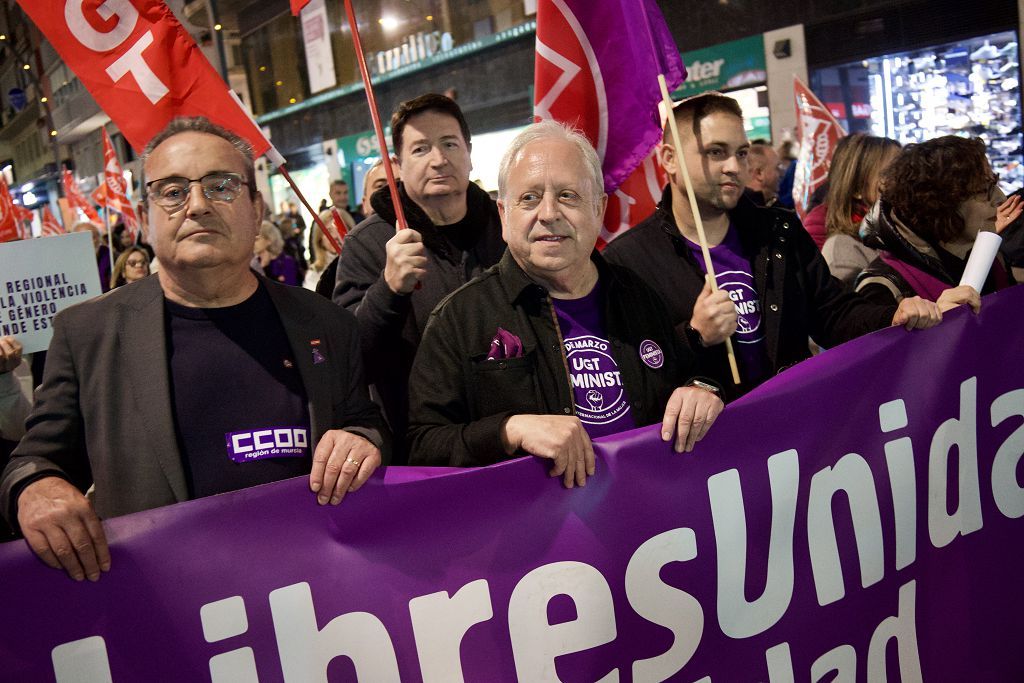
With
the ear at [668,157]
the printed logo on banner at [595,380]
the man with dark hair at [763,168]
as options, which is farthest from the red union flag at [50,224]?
the printed logo on banner at [595,380]

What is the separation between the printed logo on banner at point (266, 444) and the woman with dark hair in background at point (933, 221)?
6.55 feet

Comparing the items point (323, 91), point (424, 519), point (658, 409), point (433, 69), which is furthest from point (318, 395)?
point (323, 91)

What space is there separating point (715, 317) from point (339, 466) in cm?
108

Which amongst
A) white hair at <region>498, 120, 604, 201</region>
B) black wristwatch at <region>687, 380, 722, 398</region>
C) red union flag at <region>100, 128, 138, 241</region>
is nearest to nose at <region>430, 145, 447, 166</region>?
white hair at <region>498, 120, 604, 201</region>

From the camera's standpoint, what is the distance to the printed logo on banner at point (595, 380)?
2.35 m

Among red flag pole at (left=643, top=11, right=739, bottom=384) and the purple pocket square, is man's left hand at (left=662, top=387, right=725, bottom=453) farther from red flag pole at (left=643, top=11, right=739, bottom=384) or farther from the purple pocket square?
the purple pocket square

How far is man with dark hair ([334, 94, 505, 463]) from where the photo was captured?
305 centimetres

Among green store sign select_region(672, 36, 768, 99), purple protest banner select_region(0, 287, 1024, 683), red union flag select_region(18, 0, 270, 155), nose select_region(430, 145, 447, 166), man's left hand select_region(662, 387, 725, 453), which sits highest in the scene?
green store sign select_region(672, 36, 768, 99)

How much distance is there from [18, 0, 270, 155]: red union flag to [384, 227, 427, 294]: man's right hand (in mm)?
1030

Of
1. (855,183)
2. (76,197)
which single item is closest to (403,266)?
(855,183)

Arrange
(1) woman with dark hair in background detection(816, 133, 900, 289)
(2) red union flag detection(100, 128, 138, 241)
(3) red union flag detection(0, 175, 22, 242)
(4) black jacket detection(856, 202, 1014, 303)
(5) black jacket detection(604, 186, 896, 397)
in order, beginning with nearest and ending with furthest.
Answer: (5) black jacket detection(604, 186, 896, 397) < (4) black jacket detection(856, 202, 1014, 303) < (1) woman with dark hair in background detection(816, 133, 900, 289) < (3) red union flag detection(0, 175, 22, 242) < (2) red union flag detection(100, 128, 138, 241)

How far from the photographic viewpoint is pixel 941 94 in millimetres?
12578

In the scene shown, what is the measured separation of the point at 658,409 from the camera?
241 cm

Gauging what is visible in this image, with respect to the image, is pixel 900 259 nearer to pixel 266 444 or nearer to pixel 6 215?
pixel 266 444
